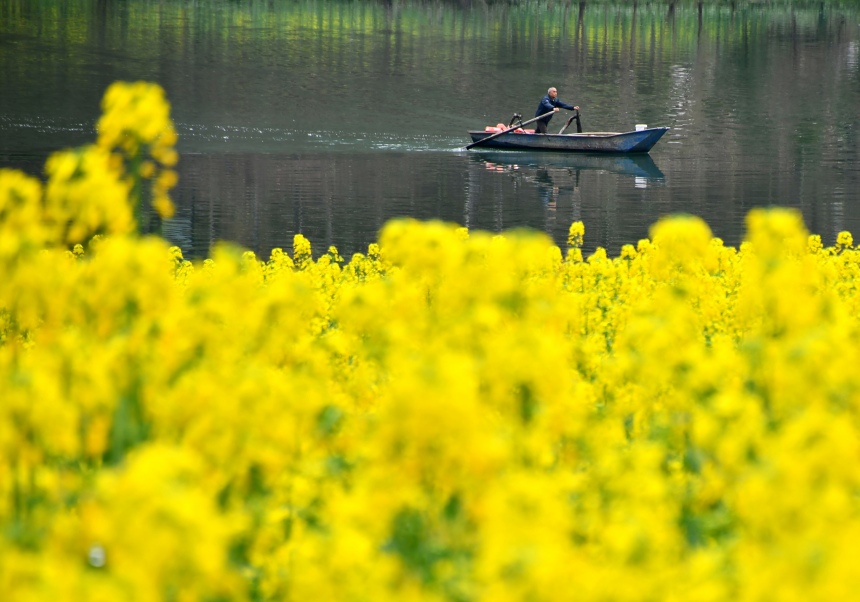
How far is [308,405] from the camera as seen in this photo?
5.30 meters

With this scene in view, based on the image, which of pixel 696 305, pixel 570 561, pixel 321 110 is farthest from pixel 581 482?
pixel 321 110

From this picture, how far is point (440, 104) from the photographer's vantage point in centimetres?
4700

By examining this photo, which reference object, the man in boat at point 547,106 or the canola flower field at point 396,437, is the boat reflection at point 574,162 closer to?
the man in boat at point 547,106

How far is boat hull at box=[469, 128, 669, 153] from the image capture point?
3575cm

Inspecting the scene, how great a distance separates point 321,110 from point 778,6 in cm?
5747

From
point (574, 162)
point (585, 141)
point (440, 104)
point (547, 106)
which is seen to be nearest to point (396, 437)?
point (574, 162)

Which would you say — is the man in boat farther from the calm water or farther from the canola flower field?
the canola flower field

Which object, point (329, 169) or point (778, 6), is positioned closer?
point (329, 169)

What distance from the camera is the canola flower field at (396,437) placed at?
3855mm

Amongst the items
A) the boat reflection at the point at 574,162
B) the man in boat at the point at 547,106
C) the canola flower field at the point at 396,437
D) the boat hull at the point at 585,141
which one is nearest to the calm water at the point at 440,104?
the boat reflection at the point at 574,162

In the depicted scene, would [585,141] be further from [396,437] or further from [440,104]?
[396,437]

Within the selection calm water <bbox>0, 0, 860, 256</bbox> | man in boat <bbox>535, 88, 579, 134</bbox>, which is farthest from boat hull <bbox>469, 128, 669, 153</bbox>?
man in boat <bbox>535, 88, 579, 134</bbox>

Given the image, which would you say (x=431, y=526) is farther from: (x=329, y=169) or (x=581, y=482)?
(x=329, y=169)

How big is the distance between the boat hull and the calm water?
0.33 m
